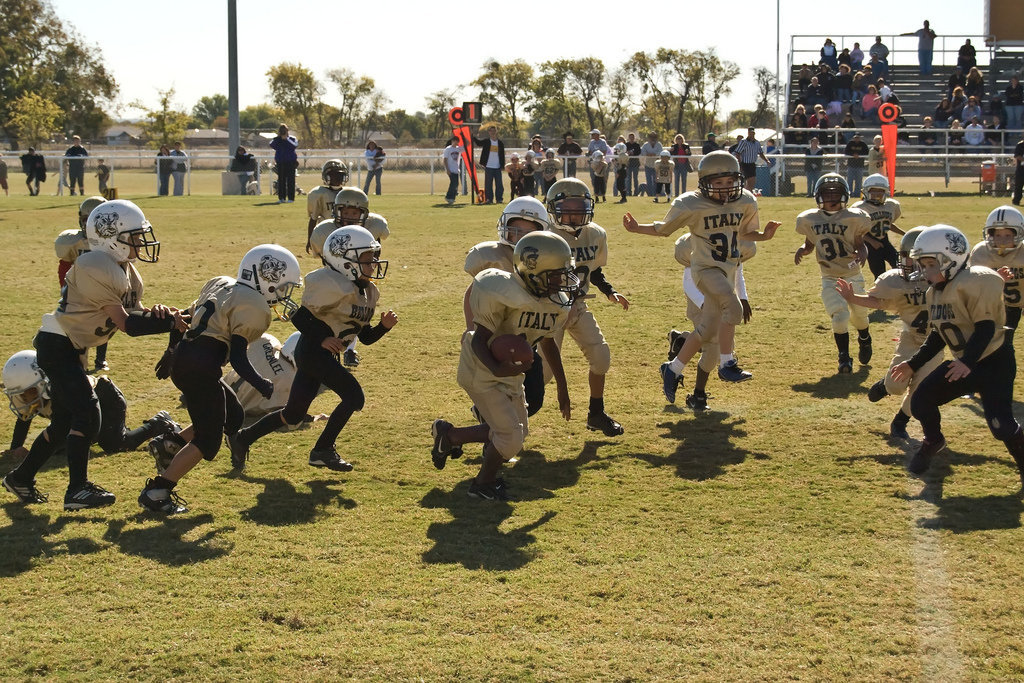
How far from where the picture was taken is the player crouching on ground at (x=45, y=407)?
7.14 m

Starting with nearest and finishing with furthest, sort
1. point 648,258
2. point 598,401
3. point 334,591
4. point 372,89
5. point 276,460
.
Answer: point 334,591, point 276,460, point 598,401, point 648,258, point 372,89

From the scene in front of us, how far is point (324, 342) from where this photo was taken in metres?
7.00

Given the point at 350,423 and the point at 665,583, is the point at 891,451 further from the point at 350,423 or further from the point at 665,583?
the point at 350,423

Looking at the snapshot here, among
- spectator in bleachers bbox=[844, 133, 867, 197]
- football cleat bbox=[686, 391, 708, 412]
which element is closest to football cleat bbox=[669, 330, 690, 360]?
football cleat bbox=[686, 391, 708, 412]

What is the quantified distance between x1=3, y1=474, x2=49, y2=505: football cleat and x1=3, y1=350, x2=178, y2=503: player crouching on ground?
51 centimetres

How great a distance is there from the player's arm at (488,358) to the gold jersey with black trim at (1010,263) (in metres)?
4.01

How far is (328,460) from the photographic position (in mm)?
7125

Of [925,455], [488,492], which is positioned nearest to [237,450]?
[488,492]

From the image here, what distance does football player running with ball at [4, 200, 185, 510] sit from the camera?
637cm

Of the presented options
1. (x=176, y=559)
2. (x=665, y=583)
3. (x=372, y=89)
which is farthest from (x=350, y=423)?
(x=372, y=89)

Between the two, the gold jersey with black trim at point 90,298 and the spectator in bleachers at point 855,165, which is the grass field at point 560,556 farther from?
the spectator in bleachers at point 855,165

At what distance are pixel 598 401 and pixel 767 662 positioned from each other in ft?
12.2

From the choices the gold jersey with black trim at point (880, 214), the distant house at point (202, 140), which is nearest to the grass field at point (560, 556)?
the gold jersey with black trim at point (880, 214)

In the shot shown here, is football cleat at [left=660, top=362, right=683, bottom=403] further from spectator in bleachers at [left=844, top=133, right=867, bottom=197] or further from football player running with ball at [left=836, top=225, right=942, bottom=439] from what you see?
spectator in bleachers at [left=844, top=133, right=867, bottom=197]
